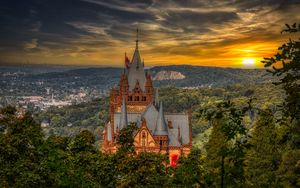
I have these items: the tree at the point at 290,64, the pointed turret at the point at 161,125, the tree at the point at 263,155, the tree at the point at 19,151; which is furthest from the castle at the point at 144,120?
the tree at the point at 290,64

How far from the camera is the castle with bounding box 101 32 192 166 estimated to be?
6306 centimetres

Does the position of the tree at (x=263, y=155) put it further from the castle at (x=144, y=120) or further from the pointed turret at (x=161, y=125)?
the pointed turret at (x=161, y=125)

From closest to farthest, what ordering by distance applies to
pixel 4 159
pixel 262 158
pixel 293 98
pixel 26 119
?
pixel 293 98, pixel 4 159, pixel 26 119, pixel 262 158

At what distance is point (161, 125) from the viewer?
64.8 metres

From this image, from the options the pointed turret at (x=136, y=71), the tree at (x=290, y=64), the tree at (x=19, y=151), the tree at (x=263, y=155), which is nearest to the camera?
the tree at (x=290, y=64)

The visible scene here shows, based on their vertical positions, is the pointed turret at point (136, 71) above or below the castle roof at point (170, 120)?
above

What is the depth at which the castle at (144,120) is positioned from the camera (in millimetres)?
63062

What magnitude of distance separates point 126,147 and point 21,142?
995 cm

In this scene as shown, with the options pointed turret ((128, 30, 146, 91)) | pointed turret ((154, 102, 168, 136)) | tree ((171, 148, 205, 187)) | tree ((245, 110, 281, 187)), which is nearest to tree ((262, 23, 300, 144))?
tree ((171, 148, 205, 187))

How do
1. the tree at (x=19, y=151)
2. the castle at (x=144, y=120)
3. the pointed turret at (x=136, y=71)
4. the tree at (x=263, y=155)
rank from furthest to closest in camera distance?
the pointed turret at (x=136, y=71) → the castle at (x=144, y=120) → the tree at (x=263, y=155) → the tree at (x=19, y=151)

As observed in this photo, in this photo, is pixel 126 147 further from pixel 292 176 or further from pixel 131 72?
pixel 131 72

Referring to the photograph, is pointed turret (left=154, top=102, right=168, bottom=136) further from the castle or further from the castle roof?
the castle roof

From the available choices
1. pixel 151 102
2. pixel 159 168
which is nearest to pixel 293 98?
pixel 159 168

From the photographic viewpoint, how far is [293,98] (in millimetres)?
14500
